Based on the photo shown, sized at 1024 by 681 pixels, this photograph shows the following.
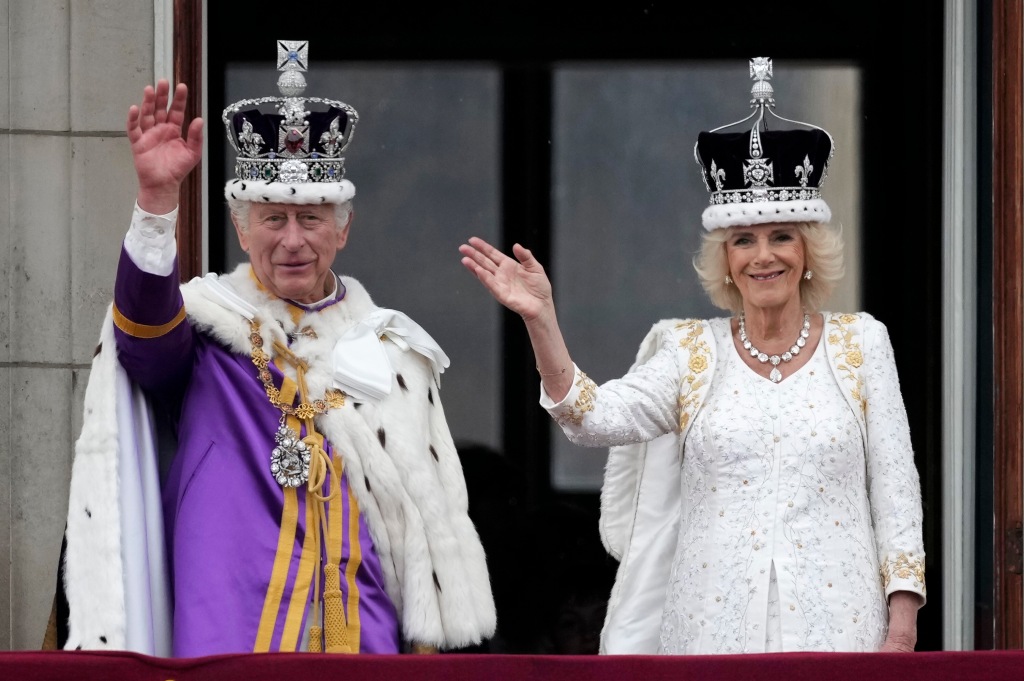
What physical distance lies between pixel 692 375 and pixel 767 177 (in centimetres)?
47

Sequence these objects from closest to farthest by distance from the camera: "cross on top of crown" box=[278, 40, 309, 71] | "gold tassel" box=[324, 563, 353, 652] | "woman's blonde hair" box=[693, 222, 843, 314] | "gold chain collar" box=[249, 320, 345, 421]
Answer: "gold tassel" box=[324, 563, 353, 652] → "gold chain collar" box=[249, 320, 345, 421] → "woman's blonde hair" box=[693, 222, 843, 314] → "cross on top of crown" box=[278, 40, 309, 71]

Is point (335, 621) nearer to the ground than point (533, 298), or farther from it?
nearer to the ground

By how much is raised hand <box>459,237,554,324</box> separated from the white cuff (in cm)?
60

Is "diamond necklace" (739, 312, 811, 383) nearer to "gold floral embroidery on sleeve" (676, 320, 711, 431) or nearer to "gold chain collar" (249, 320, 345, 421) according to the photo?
"gold floral embroidery on sleeve" (676, 320, 711, 431)

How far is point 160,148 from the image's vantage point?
3.25 metres

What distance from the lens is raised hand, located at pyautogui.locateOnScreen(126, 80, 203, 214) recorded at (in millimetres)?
3225

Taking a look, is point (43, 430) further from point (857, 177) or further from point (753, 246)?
point (857, 177)

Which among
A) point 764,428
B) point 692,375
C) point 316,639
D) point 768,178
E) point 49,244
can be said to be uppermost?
point 768,178

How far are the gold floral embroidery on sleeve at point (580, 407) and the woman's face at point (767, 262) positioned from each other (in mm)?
445

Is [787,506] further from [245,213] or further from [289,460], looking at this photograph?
[245,213]

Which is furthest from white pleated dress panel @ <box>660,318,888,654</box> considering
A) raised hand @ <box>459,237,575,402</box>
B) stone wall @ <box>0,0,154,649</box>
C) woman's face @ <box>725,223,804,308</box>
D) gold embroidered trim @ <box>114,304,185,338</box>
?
stone wall @ <box>0,0,154,649</box>

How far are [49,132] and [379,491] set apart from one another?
169 cm

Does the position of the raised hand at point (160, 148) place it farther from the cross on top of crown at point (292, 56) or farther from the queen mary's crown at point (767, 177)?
the queen mary's crown at point (767, 177)

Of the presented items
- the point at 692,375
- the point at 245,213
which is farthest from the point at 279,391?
the point at 692,375
